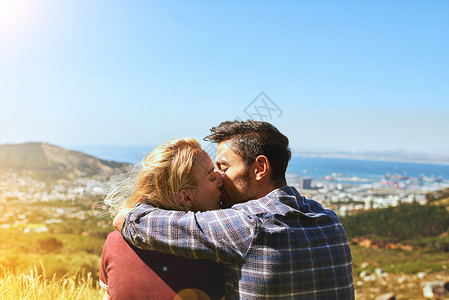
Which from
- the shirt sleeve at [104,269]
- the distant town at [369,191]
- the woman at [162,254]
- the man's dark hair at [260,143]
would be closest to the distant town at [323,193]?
the distant town at [369,191]

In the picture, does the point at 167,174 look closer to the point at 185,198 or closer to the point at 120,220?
the point at 185,198

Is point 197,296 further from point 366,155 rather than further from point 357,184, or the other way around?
point 366,155

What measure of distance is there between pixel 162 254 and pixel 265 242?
49 centimetres

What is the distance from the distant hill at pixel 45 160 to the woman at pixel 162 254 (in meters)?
17.3

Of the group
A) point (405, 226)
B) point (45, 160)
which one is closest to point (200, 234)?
point (405, 226)

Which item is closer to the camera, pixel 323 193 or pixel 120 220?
pixel 120 220

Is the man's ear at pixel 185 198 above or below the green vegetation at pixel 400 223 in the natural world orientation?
above

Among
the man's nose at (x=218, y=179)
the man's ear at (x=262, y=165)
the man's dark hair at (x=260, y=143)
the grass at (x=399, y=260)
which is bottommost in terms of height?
the grass at (x=399, y=260)

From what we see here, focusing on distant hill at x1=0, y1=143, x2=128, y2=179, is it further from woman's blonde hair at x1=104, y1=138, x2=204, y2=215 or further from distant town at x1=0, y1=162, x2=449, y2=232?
woman's blonde hair at x1=104, y1=138, x2=204, y2=215

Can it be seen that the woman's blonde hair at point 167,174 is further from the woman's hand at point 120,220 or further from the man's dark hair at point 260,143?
the man's dark hair at point 260,143

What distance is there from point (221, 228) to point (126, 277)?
51 cm

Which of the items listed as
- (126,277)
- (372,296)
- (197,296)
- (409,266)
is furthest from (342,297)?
(409,266)

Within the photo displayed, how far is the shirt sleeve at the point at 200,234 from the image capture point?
1.60 m

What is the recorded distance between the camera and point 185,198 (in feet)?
6.57
